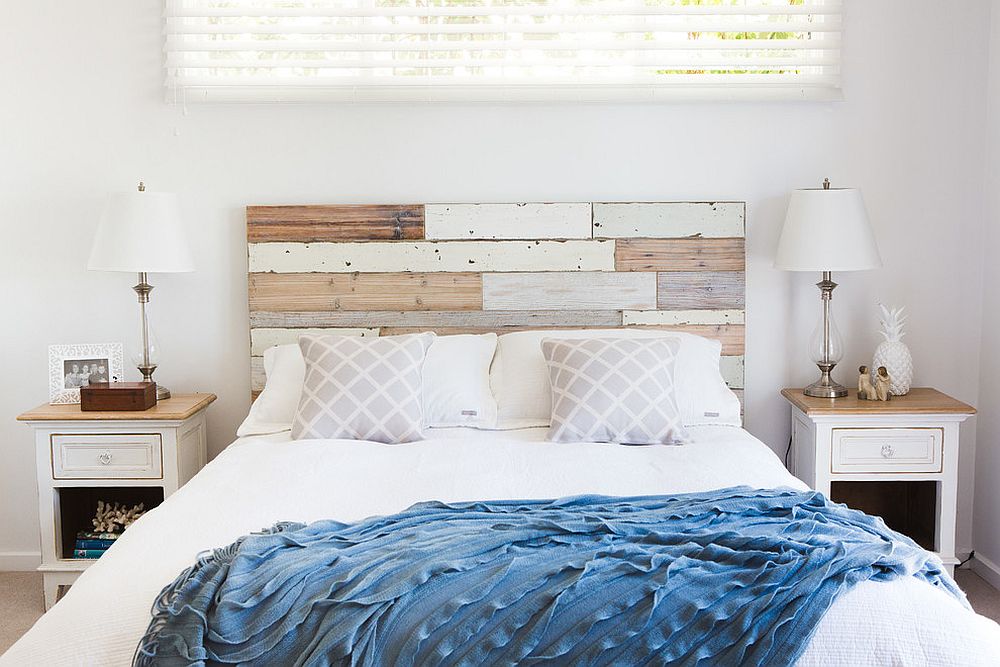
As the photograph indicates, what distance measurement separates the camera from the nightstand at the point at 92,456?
10.5 feet

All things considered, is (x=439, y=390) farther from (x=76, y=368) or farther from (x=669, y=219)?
(x=76, y=368)

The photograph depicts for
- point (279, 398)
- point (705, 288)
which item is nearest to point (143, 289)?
point (279, 398)

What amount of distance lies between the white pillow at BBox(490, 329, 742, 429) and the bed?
0.6 inches

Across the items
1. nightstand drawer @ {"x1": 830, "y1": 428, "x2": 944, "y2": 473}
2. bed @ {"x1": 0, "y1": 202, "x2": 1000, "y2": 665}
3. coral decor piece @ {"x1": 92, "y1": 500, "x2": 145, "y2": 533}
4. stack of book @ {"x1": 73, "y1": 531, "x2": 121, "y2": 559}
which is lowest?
stack of book @ {"x1": 73, "y1": 531, "x2": 121, "y2": 559}

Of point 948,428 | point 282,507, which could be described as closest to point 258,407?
point 282,507

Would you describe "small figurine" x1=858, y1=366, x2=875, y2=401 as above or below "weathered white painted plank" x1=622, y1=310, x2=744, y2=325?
below

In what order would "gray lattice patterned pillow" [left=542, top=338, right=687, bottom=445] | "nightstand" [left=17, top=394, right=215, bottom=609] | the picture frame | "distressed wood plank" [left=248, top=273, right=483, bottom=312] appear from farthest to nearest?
"distressed wood plank" [left=248, top=273, right=483, bottom=312] → the picture frame → "nightstand" [left=17, top=394, right=215, bottom=609] → "gray lattice patterned pillow" [left=542, top=338, right=687, bottom=445]

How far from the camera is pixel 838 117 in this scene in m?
3.51

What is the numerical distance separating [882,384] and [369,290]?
5.89 ft

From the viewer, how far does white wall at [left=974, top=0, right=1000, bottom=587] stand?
3.42 m

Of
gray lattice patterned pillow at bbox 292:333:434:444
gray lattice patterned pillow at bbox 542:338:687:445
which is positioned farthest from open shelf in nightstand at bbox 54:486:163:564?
gray lattice patterned pillow at bbox 542:338:687:445

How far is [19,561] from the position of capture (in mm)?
3662

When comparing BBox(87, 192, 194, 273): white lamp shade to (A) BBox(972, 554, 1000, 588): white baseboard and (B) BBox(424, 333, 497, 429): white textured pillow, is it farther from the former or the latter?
(A) BBox(972, 554, 1000, 588): white baseboard

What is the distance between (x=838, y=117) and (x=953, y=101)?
1.32 feet
